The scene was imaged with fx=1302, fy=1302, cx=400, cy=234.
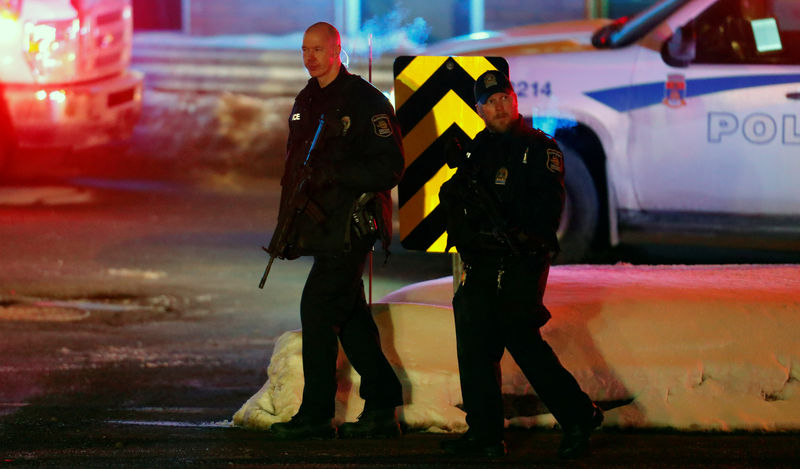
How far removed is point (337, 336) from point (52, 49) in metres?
7.35

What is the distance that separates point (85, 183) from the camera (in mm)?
13102

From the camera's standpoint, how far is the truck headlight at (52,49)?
11.5 m

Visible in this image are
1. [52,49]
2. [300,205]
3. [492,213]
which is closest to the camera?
[492,213]

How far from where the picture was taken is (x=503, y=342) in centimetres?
485

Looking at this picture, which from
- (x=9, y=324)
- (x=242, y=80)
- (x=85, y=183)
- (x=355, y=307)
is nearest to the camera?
(x=355, y=307)

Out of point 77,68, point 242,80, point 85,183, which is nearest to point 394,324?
point 77,68

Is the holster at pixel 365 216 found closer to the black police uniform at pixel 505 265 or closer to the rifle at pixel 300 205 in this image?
the rifle at pixel 300 205

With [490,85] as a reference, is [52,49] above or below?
below

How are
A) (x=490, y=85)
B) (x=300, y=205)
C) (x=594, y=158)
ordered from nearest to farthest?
(x=490, y=85)
(x=300, y=205)
(x=594, y=158)

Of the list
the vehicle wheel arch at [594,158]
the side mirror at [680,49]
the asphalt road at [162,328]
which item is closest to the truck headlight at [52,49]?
the asphalt road at [162,328]

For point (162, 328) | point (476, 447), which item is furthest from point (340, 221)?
point (162, 328)

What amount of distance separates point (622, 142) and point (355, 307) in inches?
153

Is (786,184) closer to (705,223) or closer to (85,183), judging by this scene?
(705,223)

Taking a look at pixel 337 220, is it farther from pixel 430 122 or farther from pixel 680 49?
pixel 680 49
